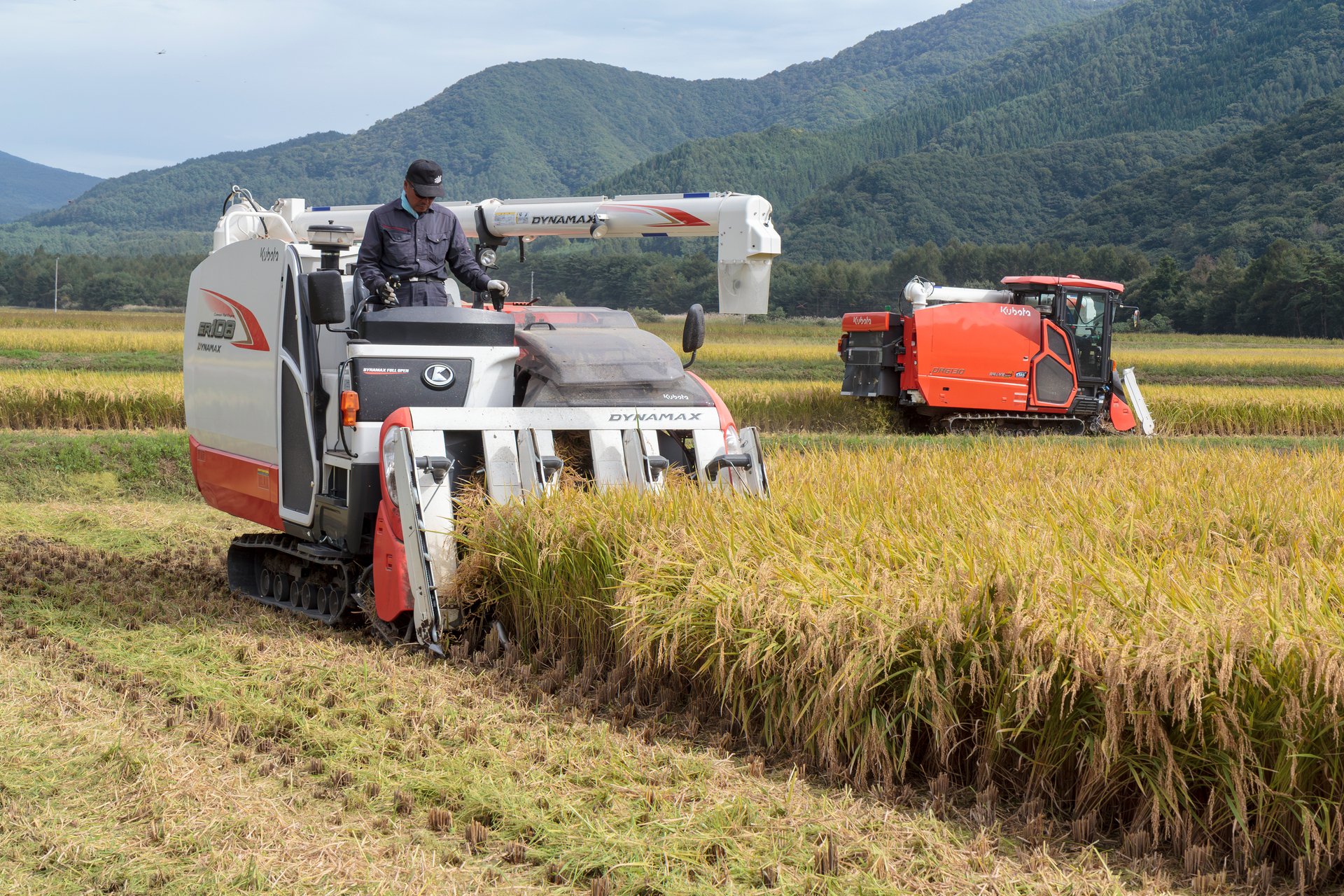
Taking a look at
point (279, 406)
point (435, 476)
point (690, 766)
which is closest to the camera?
point (690, 766)

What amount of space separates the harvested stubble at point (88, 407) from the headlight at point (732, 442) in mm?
11292

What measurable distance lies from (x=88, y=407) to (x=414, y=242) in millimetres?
11005

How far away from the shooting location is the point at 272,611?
6531mm

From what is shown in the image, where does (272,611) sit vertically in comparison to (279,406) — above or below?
below

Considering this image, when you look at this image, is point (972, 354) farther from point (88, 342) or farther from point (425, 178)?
point (88, 342)

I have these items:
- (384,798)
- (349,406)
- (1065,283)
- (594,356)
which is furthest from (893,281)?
(384,798)

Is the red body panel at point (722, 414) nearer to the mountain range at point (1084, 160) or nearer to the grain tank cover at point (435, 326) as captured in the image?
the grain tank cover at point (435, 326)

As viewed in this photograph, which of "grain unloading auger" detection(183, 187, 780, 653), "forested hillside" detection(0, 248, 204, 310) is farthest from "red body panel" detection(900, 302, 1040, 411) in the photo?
"forested hillside" detection(0, 248, 204, 310)

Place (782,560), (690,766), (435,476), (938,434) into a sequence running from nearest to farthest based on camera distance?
(690,766), (782,560), (435,476), (938,434)

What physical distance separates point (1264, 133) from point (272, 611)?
94.3 meters

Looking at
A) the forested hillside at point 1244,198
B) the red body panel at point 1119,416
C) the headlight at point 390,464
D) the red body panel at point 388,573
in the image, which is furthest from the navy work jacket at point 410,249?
the forested hillside at point 1244,198

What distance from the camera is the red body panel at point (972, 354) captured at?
16.7 metres

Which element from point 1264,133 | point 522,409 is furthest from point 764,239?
point 1264,133

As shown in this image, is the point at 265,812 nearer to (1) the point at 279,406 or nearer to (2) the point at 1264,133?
(1) the point at 279,406
